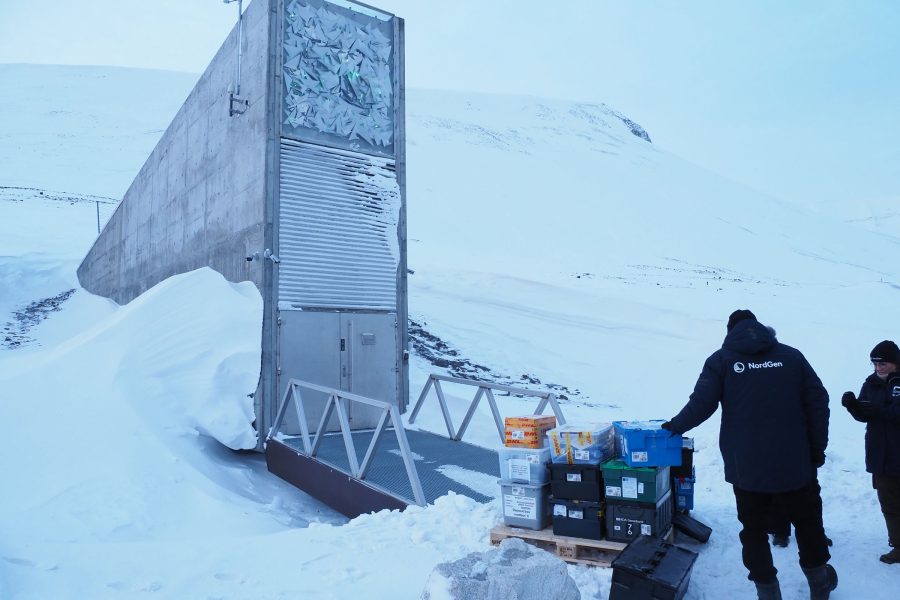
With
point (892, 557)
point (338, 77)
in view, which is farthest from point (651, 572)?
point (338, 77)

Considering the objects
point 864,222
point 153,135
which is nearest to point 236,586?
point 153,135

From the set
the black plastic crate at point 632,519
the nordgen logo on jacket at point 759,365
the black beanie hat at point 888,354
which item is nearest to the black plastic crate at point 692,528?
the black plastic crate at point 632,519

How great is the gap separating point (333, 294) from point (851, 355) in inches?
434

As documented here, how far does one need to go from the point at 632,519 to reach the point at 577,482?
0.41 meters

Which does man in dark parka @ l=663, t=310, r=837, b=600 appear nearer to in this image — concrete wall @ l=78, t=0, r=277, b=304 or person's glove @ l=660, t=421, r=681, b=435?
person's glove @ l=660, t=421, r=681, b=435

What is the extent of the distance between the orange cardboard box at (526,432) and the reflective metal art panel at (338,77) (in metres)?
6.40

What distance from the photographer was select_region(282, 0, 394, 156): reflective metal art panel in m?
9.30

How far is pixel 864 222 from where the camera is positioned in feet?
292

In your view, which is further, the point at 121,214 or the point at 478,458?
the point at 121,214

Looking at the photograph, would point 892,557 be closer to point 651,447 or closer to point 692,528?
point 692,528

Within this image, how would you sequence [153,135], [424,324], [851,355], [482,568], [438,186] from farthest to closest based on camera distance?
1. [153,135]
2. [438,186]
3. [424,324]
4. [851,355]
5. [482,568]

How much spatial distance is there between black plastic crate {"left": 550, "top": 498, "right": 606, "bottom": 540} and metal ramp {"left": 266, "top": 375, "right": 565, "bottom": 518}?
1.51 metres

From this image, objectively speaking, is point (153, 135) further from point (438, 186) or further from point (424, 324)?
point (424, 324)

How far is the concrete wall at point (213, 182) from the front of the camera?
919cm
